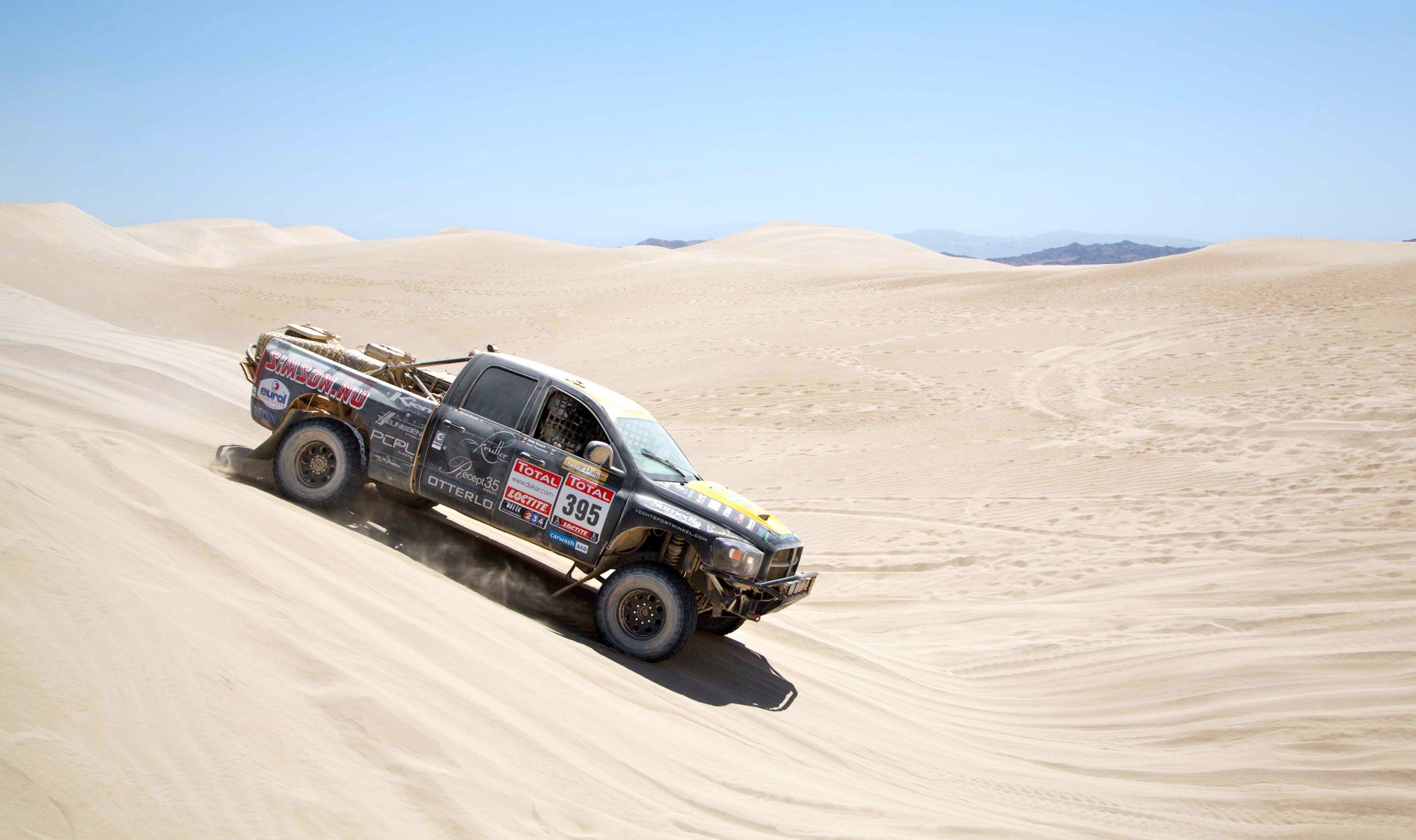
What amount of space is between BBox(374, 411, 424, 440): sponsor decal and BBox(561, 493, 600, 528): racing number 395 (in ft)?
4.89

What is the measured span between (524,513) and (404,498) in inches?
83.0

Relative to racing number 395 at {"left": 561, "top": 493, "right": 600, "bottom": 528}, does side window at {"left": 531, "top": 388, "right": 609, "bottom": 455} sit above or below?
above

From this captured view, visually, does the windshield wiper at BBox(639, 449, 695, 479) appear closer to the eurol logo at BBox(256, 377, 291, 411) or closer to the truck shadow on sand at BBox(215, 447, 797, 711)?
the truck shadow on sand at BBox(215, 447, 797, 711)

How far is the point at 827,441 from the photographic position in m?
17.5

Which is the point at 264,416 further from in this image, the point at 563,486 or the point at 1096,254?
the point at 1096,254

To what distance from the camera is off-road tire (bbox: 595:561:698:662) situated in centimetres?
676

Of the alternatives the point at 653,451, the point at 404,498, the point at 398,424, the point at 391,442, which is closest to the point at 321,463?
the point at 391,442

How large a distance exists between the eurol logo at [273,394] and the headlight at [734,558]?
433 centimetres

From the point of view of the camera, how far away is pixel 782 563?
A: 23.5 ft

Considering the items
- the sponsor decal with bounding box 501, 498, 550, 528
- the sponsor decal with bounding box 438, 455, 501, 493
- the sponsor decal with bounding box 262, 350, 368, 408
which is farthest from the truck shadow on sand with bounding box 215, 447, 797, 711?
the sponsor decal with bounding box 262, 350, 368, 408

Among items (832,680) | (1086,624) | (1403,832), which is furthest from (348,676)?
(1086,624)

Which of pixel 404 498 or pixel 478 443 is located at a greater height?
pixel 478 443

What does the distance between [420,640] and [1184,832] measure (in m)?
4.31

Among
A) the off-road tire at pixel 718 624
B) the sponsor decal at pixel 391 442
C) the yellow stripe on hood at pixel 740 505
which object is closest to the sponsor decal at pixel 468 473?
the sponsor decal at pixel 391 442
